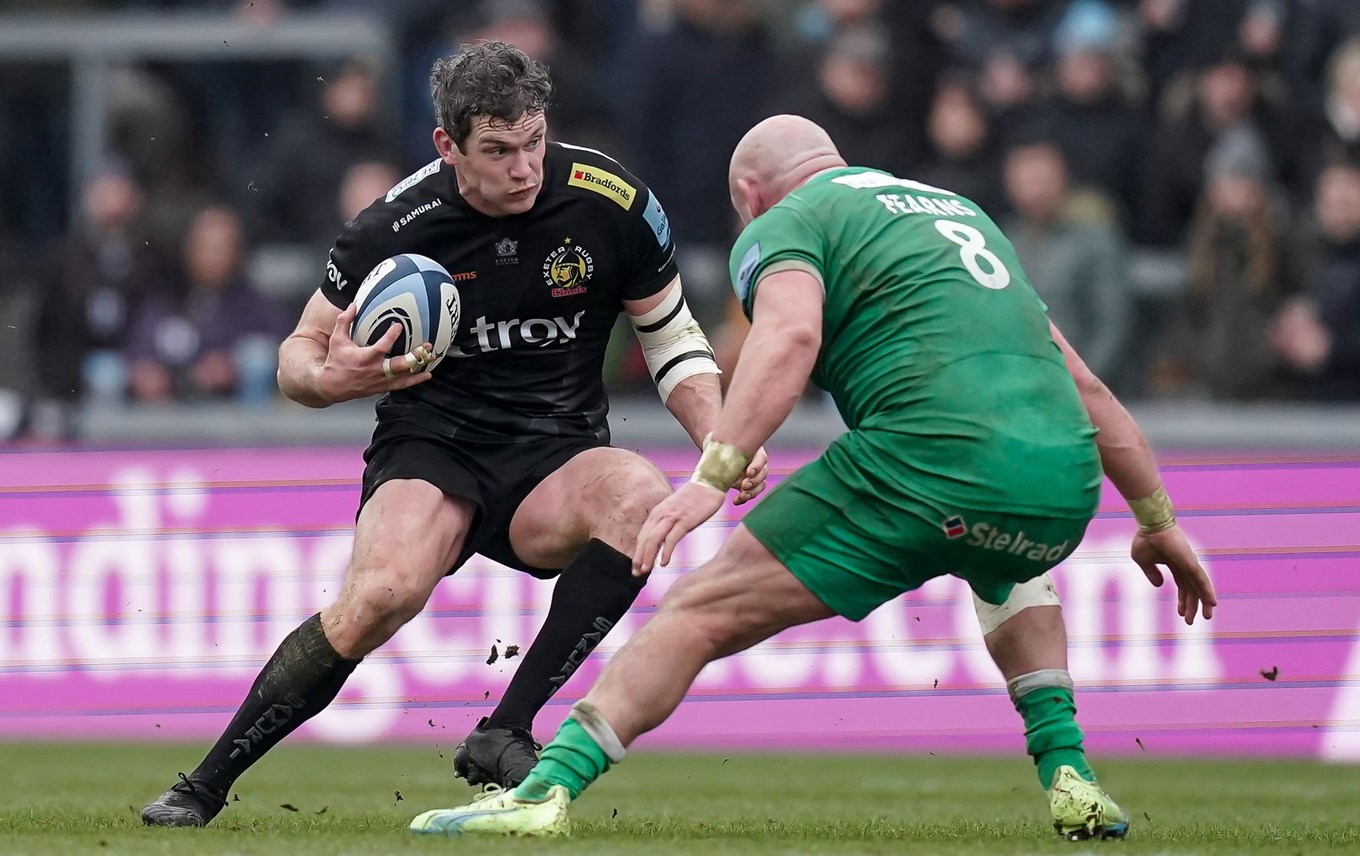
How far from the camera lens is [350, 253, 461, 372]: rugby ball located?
5797 millimetres

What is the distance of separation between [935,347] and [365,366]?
5.33 ft

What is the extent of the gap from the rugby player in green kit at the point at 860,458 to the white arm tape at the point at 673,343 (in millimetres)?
A: 1182

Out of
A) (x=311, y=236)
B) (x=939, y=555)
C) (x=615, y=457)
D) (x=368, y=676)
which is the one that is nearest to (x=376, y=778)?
(x=368, y=676)

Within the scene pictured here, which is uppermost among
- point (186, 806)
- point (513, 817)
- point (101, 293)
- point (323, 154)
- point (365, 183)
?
point (323, 154)

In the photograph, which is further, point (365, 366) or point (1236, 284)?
point (1236, 284)

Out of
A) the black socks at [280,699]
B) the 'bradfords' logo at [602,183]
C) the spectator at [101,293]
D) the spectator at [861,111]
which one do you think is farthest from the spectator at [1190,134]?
the black socks at [280,699]

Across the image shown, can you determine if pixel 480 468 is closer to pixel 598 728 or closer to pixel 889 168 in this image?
pixel 598 728

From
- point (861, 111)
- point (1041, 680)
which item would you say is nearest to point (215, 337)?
point (861, 111)

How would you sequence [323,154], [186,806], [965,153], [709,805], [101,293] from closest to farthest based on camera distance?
1. [186,806]
2. [709,805]
3. [965,153]
4. [101,293]
5. [323,154]

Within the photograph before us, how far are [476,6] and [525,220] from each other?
6.76 metres

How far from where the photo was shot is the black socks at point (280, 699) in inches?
228

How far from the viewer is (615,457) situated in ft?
20.1

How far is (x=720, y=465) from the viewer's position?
4.87 m

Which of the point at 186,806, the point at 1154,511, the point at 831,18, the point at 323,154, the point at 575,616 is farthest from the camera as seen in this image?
the point at 831,18
